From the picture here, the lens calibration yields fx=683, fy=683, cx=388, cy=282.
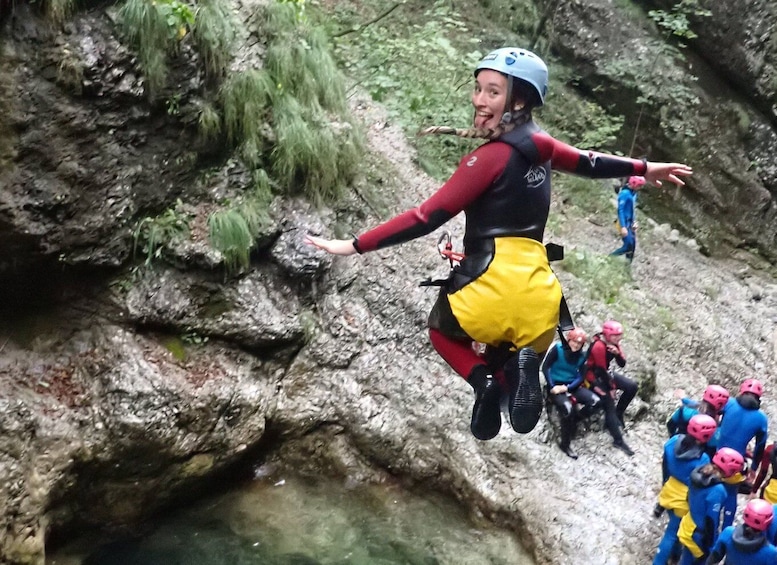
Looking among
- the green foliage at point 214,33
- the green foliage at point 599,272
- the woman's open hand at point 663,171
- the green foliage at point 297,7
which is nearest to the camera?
the woman's open hand at point 663,171

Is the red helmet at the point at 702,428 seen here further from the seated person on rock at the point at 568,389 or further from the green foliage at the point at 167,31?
the green foliage at the point at 167,31

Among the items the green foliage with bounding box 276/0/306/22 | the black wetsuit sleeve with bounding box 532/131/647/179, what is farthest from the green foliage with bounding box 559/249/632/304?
the black wetsuit sleeve with bounding box 532/131/647/179

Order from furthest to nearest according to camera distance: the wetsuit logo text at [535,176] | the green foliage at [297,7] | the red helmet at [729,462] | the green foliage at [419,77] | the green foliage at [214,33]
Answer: the green foliage at [419,77] → the green foliage at [297,7] → the green foliage at [214,33] → the red helmet at [729,462] → the wetsuit logo text at [535,176]

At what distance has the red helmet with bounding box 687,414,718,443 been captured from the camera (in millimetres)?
4660

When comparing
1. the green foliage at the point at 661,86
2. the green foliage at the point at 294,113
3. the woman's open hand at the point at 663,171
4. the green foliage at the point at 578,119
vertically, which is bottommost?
the green foliage at the point at 578,119

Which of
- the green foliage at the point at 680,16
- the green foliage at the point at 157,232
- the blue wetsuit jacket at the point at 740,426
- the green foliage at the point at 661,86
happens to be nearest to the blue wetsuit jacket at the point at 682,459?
the blue wetsuit jacket at the point at 740,426

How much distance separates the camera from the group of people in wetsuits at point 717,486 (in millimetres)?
4168

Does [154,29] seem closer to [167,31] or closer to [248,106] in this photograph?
[167,31]

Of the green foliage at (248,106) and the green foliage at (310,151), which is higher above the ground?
the green foliage at (248,106)

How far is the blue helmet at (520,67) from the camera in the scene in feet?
8.25

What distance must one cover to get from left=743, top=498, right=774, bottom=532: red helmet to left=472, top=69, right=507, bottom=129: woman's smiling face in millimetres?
3065

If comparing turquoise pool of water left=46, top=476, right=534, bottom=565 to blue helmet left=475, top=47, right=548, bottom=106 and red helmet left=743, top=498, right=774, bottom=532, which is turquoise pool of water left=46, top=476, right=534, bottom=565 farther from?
blue helmet left=475, top=47, right=548, bottom=106

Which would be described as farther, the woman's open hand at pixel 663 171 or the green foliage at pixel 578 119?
the green foliage at pixel 578 119

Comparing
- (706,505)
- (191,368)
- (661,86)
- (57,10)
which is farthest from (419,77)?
(706,505)
